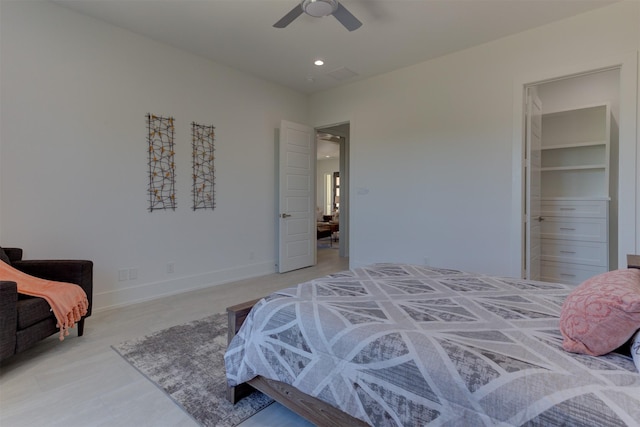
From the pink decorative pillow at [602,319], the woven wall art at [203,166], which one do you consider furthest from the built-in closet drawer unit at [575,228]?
the woven wall art at [203,166]

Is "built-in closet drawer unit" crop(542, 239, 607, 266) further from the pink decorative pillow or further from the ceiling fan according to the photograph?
the ceiling fan

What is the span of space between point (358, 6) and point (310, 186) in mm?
2826

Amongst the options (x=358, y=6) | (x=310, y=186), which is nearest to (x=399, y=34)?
(x=358, y=6)

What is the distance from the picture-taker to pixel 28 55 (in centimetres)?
277

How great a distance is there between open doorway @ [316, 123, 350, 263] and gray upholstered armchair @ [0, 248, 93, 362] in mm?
3806

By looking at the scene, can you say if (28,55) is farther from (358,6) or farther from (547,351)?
(547,351)

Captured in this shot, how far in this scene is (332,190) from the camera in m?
12.0

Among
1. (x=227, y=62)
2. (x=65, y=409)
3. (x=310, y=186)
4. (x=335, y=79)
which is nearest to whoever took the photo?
(x=65, y=409)

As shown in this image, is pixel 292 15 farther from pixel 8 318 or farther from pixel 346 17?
pixel 8 318

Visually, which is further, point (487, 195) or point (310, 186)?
point (310, 186)

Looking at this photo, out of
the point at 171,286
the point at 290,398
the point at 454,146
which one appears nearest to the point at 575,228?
the point at 454,146

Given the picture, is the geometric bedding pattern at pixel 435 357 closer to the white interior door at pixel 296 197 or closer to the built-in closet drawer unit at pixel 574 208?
the built-in closet drawer unit at pixel 574 208

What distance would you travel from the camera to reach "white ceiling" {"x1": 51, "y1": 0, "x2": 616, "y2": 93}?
2.89 meters

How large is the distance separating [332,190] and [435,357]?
10.9 meters
